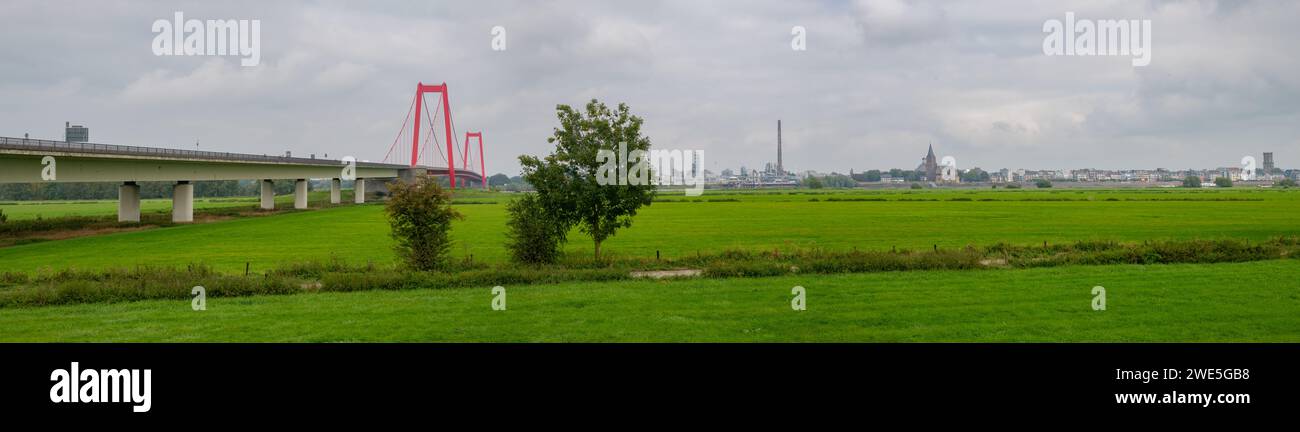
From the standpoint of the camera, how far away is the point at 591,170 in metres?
34.7

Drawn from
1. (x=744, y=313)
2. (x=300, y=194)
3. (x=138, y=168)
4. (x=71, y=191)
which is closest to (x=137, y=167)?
(x=138, y=168)

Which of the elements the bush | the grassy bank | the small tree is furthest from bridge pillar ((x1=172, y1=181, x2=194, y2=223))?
the bush

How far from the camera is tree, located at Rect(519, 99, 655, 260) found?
113 feet

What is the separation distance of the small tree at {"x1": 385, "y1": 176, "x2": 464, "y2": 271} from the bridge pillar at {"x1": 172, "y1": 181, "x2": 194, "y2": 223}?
50587mm

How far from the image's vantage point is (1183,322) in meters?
17.9

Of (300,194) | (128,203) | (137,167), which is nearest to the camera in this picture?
(137,167)

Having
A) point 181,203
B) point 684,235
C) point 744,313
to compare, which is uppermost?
point 181,203

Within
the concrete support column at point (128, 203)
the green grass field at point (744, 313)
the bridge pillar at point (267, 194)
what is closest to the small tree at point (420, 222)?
the green grass field at point (744, 313)

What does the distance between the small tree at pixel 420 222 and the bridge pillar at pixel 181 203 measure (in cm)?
5059

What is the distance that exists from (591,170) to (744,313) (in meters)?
16.2

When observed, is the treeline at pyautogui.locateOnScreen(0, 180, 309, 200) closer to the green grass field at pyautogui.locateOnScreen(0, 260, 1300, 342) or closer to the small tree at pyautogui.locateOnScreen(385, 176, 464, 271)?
the small tree at pyautogui.locateOnScreen(385, 176, 464, 271)

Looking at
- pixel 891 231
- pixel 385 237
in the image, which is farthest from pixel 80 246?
Result: pixel 891 231

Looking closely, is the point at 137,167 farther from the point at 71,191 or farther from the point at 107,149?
the point at 71,191
